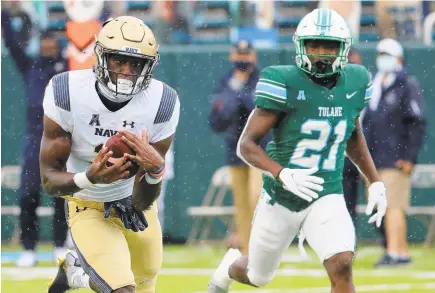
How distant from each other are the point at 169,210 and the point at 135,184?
17.8ft

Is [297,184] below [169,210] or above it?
above

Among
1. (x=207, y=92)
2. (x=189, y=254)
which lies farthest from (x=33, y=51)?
(x=189, y=254)

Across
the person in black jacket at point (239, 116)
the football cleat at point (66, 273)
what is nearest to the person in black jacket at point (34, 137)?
the person in black jacket at point (239, 116)

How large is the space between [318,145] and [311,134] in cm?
7

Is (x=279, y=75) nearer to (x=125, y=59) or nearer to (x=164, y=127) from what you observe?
(x=164, y=127)

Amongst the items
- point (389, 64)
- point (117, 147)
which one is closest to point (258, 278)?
point (117, 147)

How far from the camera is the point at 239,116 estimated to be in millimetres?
8734

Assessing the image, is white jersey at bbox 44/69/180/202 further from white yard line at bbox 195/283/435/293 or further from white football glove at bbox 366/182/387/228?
white yard line at bbox 195/283/435/293

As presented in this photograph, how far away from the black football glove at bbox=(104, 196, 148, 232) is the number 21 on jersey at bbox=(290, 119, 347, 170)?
98 centimetres

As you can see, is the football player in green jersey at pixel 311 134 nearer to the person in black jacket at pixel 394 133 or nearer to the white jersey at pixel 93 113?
the white jersey at pixel 93 113

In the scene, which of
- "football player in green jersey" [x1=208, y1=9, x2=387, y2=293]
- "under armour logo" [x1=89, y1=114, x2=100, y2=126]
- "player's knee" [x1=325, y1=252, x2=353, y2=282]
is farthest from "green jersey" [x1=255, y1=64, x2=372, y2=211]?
"under armour logo" [x1=89, y1=114, x2=100, y2=126]

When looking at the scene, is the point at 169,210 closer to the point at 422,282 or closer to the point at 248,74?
the point at 248,74

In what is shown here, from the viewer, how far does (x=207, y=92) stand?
33.6 ft

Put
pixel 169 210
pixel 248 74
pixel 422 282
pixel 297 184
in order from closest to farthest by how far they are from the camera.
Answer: pixel 297 184, pixel 422 282, pixel 248 74, pixel 169 210
